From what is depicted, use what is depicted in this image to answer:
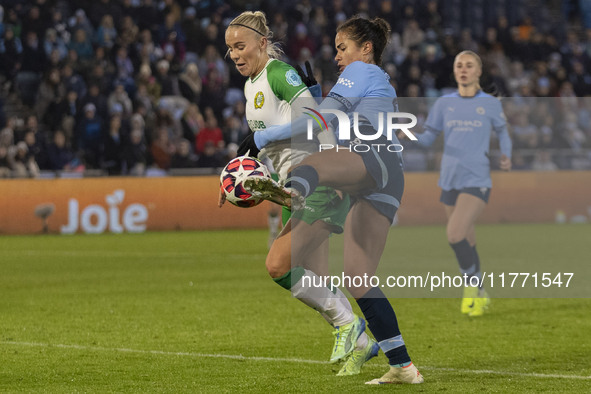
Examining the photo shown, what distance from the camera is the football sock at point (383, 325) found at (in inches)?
229

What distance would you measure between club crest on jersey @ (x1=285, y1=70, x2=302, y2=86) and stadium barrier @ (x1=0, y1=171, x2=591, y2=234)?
43.1 ft

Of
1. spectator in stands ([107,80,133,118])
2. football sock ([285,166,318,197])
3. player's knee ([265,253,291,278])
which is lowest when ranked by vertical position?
player's knee ([265,253,291,278])

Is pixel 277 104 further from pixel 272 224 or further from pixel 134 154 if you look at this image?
pixel 134 154

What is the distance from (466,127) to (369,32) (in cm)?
412

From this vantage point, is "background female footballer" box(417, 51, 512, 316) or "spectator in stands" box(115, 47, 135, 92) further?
"spectator in stands" box(115, 47, 135, 92)

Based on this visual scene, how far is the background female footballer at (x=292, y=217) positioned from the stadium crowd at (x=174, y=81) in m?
13.3

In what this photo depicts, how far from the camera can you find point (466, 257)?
966 centimetres

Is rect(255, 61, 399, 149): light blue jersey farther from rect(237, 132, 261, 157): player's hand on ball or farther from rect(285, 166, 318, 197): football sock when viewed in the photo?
rect(285, 166, 318, 197): football sock

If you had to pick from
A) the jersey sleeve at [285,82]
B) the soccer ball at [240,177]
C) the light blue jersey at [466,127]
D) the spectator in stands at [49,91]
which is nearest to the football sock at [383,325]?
the soccer ball at [240,177]

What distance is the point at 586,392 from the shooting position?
18.6 feet

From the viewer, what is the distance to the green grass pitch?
612 cm

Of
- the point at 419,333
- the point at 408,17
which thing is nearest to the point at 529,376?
the point at 419,333

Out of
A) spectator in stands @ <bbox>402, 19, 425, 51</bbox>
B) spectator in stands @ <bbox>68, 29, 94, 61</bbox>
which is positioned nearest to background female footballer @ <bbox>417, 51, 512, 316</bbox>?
spectator in stands @ <bbox>68, 29, 94, 61</bbox>

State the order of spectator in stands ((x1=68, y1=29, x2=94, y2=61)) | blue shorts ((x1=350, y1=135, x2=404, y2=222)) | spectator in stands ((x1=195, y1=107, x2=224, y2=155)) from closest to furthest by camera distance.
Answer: blue shorts ((x1=350, y1=135, x2=404, y2=222)), spectator in stands ((x1=195, y1=107, x2=224, y2=155)), spectator in stands ((x1=68, y1=29, x2=94, y2=61))
